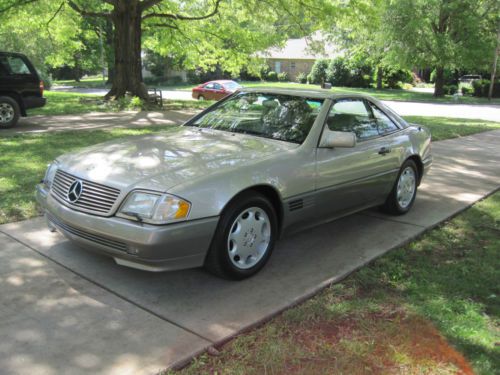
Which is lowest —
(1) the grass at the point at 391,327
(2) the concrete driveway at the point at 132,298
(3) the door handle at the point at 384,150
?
(1) the grass at the point at 391,327

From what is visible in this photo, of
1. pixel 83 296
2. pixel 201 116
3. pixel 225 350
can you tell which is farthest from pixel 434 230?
pixel 83 296

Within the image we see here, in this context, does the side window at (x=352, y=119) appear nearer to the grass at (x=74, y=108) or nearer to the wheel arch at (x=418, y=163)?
the wheel arch at (x=418, y=163)

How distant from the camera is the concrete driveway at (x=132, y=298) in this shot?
2961mm

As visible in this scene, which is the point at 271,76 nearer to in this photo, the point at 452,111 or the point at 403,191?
the point at 452,111

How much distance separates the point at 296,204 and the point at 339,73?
44864mm

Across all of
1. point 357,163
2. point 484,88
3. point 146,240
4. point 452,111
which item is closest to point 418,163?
point 357,163

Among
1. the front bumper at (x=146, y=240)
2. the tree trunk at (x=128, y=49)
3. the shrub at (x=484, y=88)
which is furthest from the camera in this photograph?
the shrub at (x=484, y=88)

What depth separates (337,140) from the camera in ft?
14.6

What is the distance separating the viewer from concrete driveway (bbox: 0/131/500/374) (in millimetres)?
2961

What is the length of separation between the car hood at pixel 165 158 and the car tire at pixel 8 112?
25.4ft

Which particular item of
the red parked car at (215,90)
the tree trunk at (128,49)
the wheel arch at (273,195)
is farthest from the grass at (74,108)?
the wheel arch at (273,195)

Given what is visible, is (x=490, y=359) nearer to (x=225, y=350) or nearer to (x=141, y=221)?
(x=225, y=350)

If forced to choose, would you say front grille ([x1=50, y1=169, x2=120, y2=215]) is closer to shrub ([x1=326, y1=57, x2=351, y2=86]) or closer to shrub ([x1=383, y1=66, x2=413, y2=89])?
shrub ([x1=383, y1=66, x2=413, y2=89])

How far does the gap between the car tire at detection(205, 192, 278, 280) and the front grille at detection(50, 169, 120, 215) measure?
31.5 inches
